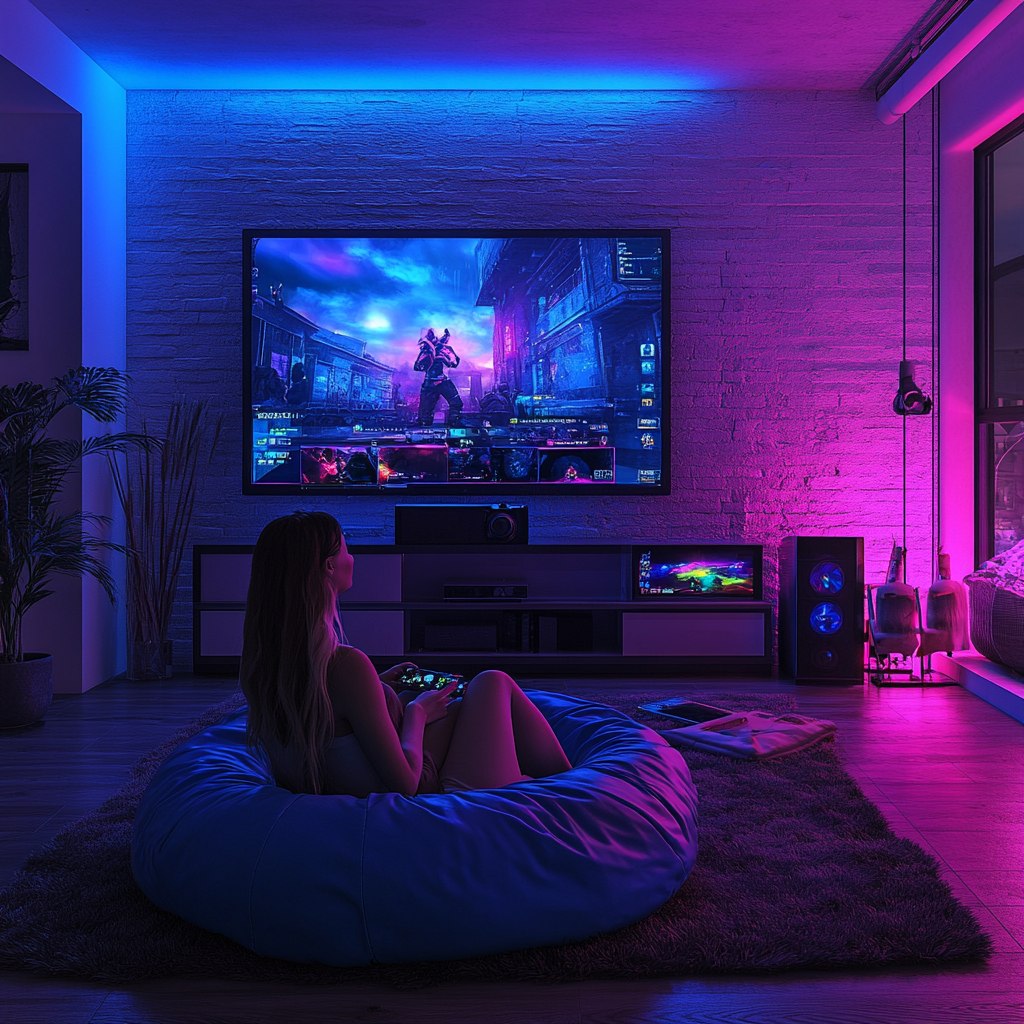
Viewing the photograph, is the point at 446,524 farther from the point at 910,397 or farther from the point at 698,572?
the point at 910,397

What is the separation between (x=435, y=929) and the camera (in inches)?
68.4

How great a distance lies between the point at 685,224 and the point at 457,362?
1.42 m

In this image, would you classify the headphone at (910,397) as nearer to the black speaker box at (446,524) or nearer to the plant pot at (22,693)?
the black speaker box at (446,524)

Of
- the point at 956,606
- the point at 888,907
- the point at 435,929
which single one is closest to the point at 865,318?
the point at 956,606

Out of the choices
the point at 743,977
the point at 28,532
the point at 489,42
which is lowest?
the point at 743,977

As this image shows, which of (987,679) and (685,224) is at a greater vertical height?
(685,224)

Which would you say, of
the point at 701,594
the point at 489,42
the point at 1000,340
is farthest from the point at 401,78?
the point at 1000,340

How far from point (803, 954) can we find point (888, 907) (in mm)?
315

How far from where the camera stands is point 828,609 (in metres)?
4.56

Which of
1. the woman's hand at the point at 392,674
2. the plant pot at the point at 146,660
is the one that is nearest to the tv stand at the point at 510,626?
the plant pot at the point at 146,660

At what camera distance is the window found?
4.59 m

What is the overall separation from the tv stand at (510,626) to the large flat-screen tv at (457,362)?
461 millimetres

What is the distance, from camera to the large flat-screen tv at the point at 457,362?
4961 millimetres

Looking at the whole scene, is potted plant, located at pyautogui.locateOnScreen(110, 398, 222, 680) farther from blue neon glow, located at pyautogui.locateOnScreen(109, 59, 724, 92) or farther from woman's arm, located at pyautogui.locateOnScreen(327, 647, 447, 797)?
woman's arm, located at pyautogui.locateOnScreen(327, 647, 447, 797)
